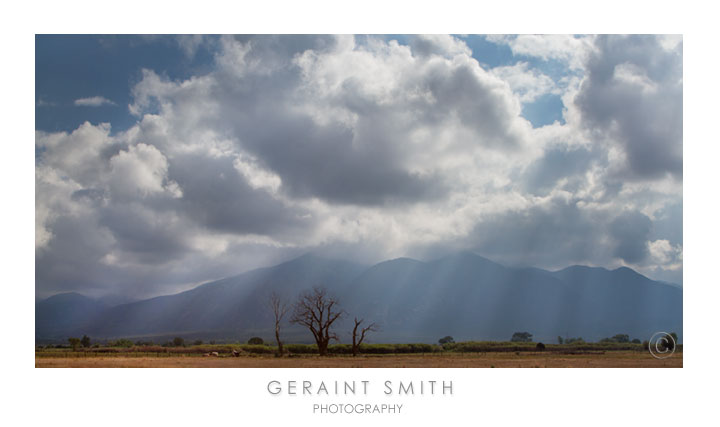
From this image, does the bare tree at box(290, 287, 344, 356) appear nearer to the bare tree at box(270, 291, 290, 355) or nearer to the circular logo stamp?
the bare tree at box(270, 291, 290, 355)

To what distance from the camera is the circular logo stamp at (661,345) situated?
21.0 meters

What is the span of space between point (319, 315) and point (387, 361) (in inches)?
180

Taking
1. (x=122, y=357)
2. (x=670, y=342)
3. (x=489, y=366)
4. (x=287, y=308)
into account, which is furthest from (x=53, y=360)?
(x=670, y=342)

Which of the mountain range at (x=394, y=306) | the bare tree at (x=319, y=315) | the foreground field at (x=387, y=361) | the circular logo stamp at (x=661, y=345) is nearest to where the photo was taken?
the foreground field at (x=387, y=361)

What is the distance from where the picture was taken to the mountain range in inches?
1114

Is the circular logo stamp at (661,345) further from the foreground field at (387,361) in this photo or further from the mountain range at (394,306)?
the mountain range at (394,306)

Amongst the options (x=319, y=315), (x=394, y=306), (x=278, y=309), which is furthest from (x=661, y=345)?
(x=394, y=306)

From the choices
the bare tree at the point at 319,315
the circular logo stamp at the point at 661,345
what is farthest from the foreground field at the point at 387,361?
the bare tree at the point at 319,315

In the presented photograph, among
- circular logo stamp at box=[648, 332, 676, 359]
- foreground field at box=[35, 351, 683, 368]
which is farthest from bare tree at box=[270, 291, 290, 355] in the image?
circular logo stamp at box=[648, 332, 676, 359]

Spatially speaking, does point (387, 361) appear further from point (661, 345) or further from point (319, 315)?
point (661, 345)

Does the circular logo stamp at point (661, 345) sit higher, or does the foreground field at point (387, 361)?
the circular logo stamp at point (661, 345)

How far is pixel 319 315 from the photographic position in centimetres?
2461

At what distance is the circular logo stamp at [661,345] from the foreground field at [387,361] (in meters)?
0.27
